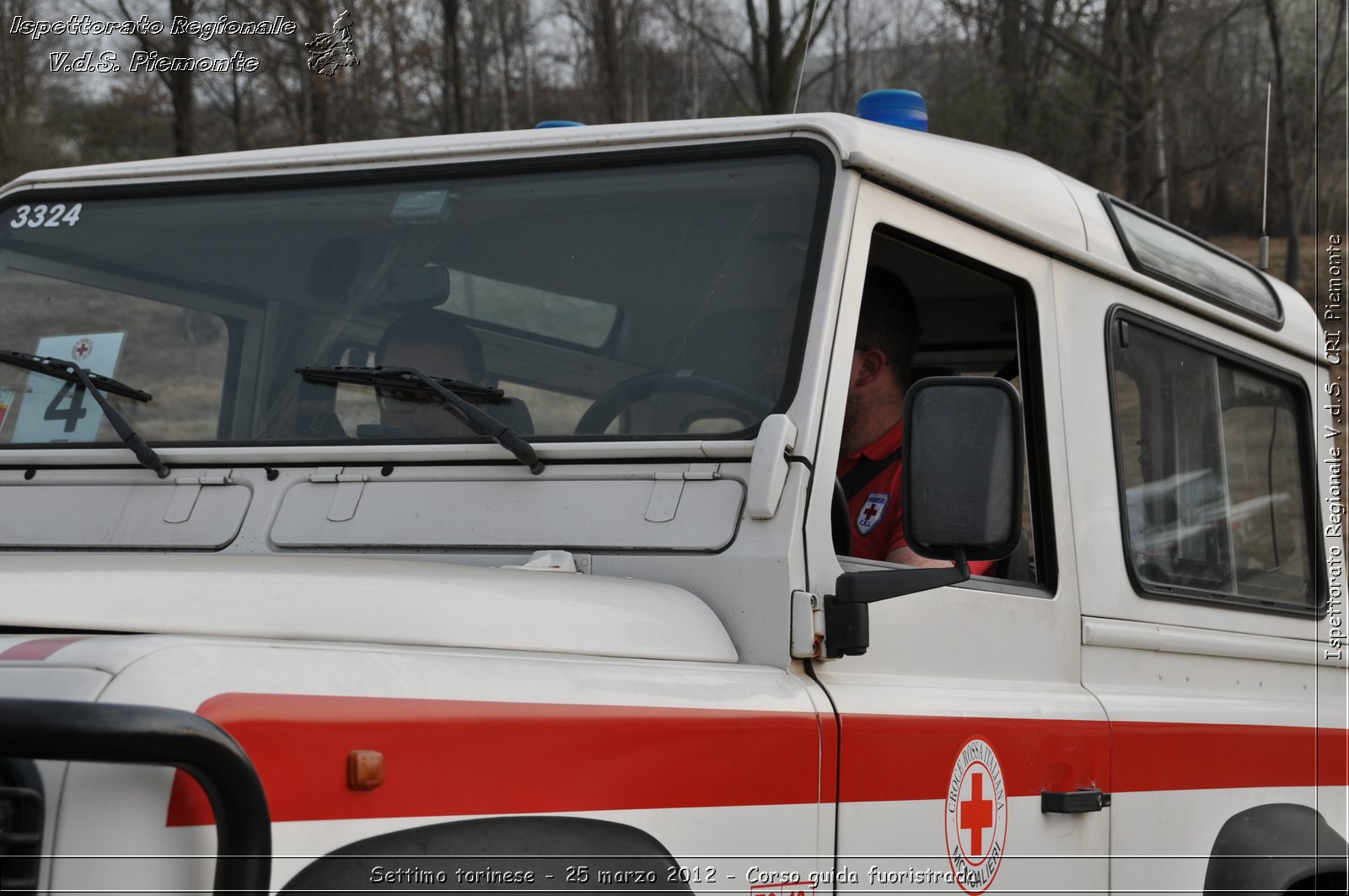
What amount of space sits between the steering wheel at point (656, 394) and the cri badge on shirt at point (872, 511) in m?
0.56

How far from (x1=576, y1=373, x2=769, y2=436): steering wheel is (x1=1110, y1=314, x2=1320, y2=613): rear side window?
1.03 m

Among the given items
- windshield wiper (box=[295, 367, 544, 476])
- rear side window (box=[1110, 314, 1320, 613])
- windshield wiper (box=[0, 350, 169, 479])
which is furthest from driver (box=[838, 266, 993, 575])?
windshield wiper (box=[0, 350, 169, 479])

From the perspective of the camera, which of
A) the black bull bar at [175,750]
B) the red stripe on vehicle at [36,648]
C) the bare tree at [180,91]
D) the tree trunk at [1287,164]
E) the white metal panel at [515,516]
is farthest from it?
the tree trunk at [1287,164]

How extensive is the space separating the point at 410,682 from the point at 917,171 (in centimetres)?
136

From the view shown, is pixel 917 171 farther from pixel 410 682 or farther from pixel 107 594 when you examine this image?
pixel 107 594

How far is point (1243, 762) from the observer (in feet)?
10.1

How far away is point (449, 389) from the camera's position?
2408 mm

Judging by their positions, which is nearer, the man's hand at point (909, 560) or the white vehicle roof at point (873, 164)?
the white vehicle roof at point (873, 164)

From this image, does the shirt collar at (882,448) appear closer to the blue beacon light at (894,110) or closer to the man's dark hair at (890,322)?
the man's dark hair at (890,322)

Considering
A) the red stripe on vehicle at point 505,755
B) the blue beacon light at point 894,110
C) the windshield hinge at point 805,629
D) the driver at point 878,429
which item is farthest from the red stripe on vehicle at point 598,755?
the blue beacon light at point 894,110

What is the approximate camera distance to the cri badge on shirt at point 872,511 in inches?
107

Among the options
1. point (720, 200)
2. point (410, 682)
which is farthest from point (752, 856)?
point (720, 200)

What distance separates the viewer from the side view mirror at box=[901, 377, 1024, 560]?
6.73 feet

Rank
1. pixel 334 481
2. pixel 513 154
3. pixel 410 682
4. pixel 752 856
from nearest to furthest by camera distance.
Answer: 1. pixel 410 682
2. pixel 752 856
3. pixel 334 481
4. pixel 513 154
